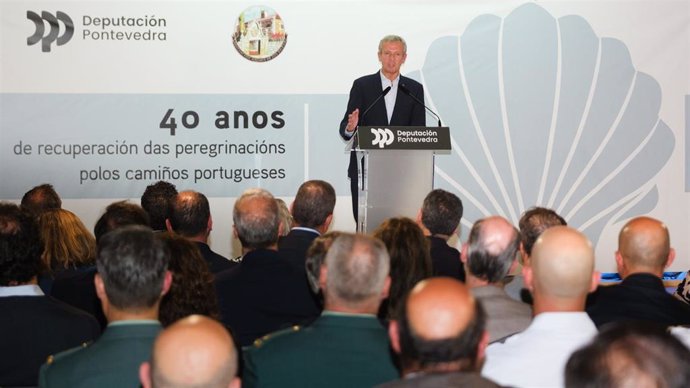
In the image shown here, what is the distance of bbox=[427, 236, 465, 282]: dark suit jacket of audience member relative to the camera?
181 inches

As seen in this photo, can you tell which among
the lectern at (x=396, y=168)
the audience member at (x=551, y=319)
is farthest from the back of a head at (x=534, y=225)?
the lectern at (x=396, y=168)

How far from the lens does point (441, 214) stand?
4.90m

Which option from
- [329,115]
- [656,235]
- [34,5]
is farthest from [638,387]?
[34,5]

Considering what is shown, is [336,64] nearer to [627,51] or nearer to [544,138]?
[544,138]

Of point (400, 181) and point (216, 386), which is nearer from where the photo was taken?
point (216, 386)

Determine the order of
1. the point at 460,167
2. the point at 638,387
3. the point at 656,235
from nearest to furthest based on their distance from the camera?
the point at 638,387 → the point at 656,235 → the point at 460,167

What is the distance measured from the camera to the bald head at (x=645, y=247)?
379cm

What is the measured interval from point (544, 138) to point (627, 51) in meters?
1.08

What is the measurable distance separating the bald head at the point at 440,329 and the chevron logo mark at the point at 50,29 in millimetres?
6439

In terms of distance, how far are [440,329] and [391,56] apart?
5528 millimetres

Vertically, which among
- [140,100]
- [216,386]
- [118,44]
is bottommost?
[216,386]

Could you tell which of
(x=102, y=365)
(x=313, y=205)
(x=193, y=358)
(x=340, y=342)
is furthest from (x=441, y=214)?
(x=193, y=358)

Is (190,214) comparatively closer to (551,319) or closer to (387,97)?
(551,319)

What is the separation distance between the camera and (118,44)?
25.5 feet
